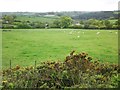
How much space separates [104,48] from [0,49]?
265 cm

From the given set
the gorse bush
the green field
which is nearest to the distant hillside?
the green field

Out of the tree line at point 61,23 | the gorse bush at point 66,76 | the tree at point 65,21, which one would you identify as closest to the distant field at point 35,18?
the tree line at point 61,23

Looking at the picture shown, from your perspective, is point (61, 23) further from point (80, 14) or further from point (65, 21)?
point (80, 14)

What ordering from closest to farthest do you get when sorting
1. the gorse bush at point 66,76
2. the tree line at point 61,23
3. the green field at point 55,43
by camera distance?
the gorse bush at point 66,76, the green field at point 55,43, the tree line at point 61,23

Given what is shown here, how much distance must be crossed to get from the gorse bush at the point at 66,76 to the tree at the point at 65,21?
2.23 m

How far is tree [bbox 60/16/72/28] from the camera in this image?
25.6 ft

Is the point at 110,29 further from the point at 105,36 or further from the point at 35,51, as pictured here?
the point at 35,51

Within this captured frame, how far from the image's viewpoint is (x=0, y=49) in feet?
25.6

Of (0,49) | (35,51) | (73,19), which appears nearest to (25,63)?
(35,51)

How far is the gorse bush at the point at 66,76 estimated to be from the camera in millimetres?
5043

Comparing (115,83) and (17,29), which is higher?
(17,29)

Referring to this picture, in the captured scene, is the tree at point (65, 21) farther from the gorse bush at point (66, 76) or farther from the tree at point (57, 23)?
the gorse bush at point (66, 76)

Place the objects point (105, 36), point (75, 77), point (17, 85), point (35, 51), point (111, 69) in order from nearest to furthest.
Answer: point (17, 85), point (75, 77), point (111, 69), point (35, 51), point (105, 36)

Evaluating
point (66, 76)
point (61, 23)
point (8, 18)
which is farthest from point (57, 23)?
point (66, 76)
